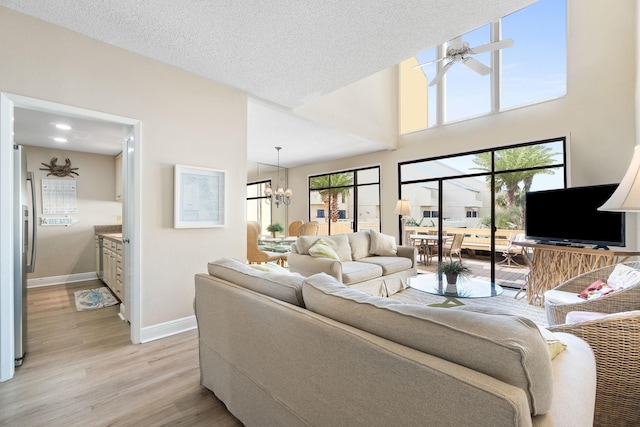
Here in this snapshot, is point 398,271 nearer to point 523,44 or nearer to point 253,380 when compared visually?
point 253,380

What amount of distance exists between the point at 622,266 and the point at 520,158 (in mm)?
2785

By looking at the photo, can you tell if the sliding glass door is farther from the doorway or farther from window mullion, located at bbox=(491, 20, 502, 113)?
the doorway

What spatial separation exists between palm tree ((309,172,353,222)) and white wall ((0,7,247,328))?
4.13 m

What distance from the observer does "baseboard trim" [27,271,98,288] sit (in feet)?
14.7

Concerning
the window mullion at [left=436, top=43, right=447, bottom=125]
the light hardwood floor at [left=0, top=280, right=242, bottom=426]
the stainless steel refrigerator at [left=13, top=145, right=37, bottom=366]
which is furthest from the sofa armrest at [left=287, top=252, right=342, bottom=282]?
the window mullion at [left=436, top=43, right=447, bottom=125]

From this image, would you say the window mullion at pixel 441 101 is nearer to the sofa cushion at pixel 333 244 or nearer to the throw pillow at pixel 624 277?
the sofa cushion at pixel 333 244

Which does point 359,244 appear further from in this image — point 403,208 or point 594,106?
point 594,106

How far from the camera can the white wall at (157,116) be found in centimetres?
211

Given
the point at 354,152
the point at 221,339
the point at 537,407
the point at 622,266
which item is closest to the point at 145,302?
the point at 221,339

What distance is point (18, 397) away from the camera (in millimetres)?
1800

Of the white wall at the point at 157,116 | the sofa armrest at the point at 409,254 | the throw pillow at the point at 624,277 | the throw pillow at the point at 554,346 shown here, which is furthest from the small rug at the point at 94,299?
the throw pillow at the point at 624,277

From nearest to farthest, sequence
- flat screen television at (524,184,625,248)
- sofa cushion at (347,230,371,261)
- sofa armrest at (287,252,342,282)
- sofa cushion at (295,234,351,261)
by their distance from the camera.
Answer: flat screen television at (524,184,625,248)
sofa armrest at (287,252,342,282)
sofa cushion at (295,234,351,261)
sofa cushion at (347,230,371,261)

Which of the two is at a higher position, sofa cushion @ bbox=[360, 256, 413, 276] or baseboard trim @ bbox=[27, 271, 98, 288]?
sofa cushion @ bbox=[360, 256, 413, 276]

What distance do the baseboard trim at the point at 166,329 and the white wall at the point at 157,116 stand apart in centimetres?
5
